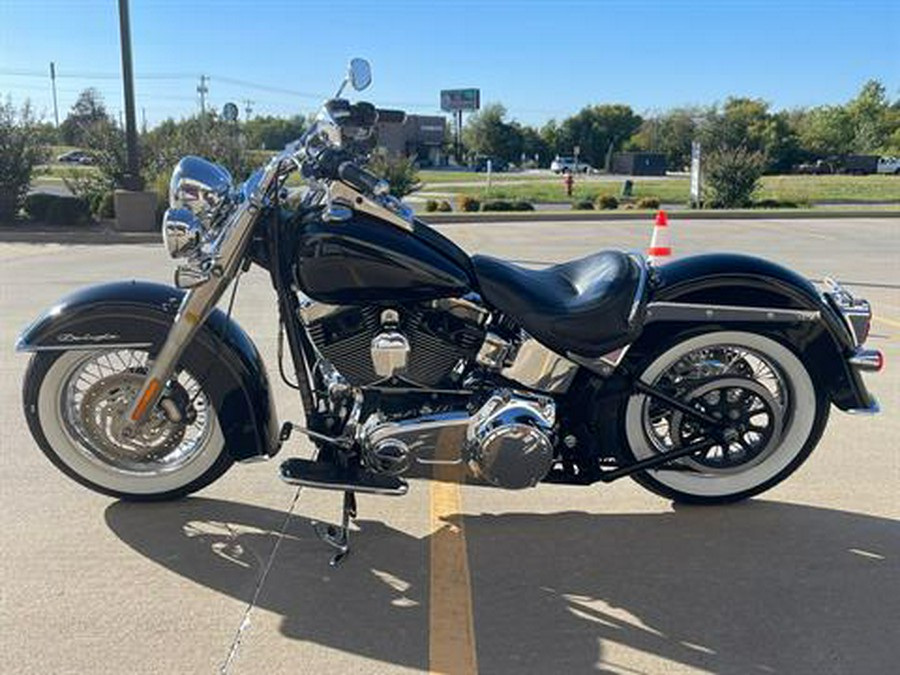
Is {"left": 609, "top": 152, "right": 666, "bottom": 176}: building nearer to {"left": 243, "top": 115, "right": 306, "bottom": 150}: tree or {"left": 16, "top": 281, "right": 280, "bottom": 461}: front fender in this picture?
{"left": 243, "top": 115, "right": 306, "bottom": 150}: tree

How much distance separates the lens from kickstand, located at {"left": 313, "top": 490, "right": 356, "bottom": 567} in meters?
3.08

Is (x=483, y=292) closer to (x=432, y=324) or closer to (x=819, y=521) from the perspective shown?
(x=432, y=324)

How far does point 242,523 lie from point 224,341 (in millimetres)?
771

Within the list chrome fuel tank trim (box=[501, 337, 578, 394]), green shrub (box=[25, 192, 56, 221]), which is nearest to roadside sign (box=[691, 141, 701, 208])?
green shrub (box=[25, 192, 56, 221])

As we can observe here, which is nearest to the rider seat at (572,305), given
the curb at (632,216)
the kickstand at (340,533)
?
the kickstand at (340,533)

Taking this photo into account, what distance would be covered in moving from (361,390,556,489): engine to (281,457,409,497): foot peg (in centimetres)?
5

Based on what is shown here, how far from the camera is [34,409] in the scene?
134 inches

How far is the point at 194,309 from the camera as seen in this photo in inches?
123

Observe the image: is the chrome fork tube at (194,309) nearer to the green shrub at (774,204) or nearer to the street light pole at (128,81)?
the street light pole at (128,81)

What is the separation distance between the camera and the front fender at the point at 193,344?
3.25 m

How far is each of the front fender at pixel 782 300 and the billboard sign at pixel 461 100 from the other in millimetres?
44146

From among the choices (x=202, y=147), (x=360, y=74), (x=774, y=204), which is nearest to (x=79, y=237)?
(x=202, y=147)

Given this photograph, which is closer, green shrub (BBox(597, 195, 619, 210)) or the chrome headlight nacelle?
the chrome headlight nacelle

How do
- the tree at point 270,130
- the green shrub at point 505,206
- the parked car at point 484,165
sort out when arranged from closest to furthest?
the tree at point 270,130 → the green shrub at point 505,206 → the parked car at point 484,165
